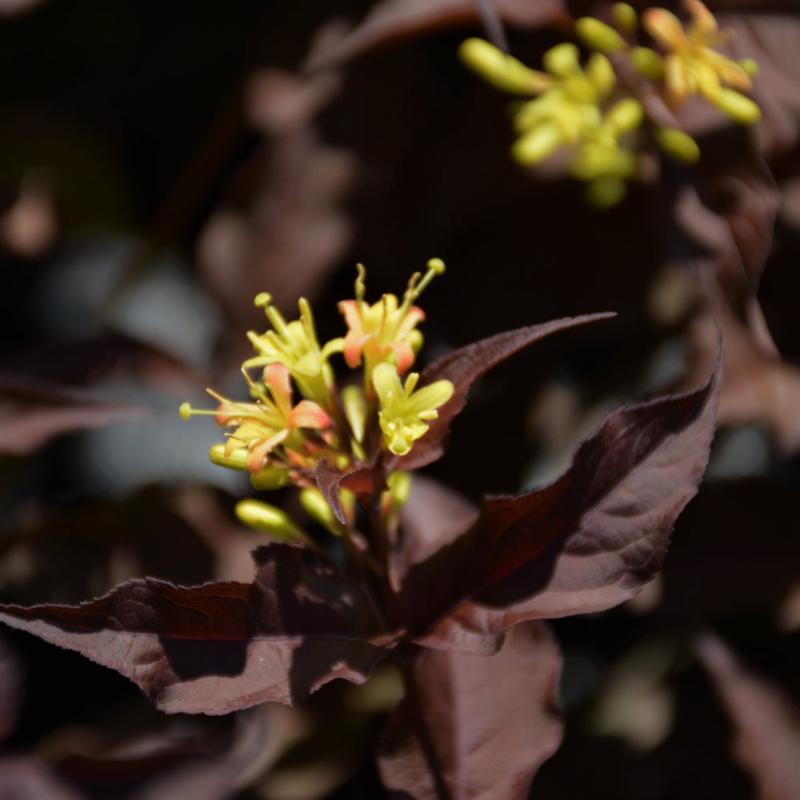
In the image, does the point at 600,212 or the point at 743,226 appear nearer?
the point at 743,226

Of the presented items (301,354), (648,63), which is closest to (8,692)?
(301,354)

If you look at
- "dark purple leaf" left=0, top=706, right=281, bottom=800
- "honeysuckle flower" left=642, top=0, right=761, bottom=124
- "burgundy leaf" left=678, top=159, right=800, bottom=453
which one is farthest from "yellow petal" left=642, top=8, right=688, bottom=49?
"dark purple leaf" left=0, top=706, right=281, bottom=800

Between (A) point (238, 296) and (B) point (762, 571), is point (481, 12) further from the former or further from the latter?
(B) point (762, 571)

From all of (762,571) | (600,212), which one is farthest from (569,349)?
(762,571)

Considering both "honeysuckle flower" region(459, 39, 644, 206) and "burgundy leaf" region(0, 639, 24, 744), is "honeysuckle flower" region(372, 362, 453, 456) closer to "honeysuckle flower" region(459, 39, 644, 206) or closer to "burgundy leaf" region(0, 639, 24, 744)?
"honeysuckle flower" region(459, 39, 644, 206)

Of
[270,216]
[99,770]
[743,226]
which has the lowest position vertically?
[99,770]

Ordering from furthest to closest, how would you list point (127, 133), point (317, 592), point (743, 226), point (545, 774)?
point (127, 133) < point (545, 774) < point (743, 226) < point (317, 592)
